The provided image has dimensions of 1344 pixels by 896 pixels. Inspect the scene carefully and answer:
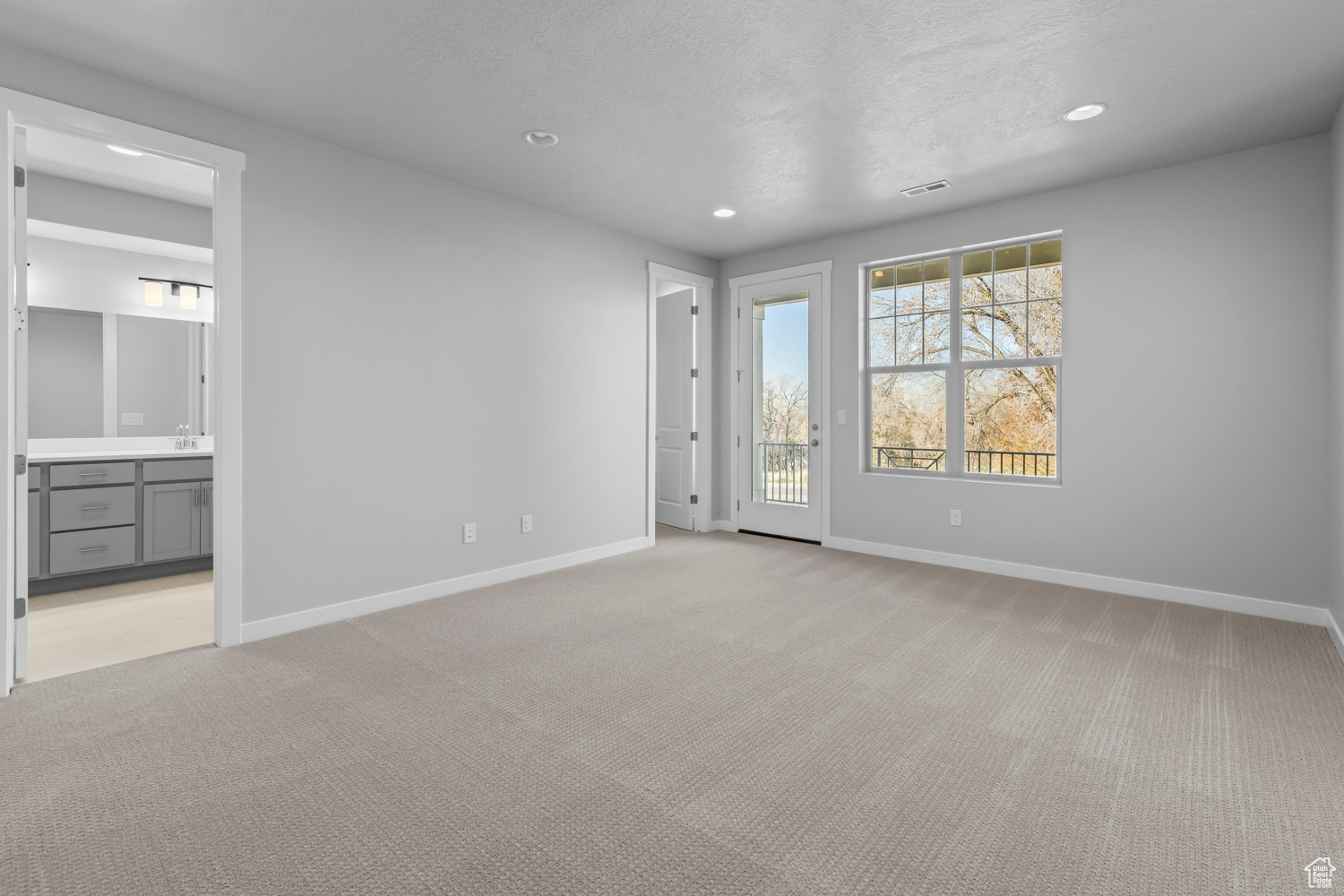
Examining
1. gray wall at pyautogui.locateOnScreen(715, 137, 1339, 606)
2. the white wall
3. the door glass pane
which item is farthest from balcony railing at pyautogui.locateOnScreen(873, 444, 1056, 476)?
the white wall

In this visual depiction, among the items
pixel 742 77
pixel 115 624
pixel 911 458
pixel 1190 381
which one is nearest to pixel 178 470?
pixel 115 624

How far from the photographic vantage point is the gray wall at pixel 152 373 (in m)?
4.66

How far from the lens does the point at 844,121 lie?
3.16 metres

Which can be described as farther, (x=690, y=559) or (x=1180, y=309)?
(x=690, y=559)

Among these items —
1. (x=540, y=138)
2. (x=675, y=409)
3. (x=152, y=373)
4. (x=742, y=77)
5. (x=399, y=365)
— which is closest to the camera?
(x=742, y=77)

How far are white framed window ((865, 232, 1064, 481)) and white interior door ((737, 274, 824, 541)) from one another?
51 cm

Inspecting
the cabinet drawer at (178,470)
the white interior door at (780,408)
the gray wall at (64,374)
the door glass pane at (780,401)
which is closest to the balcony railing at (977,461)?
the white interior door at (780,408)

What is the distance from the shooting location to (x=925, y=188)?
4117 millimetres

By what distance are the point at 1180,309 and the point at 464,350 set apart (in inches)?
167

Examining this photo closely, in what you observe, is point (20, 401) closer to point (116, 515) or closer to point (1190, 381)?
point (116, 515)

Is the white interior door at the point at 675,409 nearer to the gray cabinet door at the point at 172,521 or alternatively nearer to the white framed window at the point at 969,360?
the white framed window at the point at 969,360

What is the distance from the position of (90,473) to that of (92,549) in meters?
0.48

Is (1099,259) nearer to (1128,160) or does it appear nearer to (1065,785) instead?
(1128,160)

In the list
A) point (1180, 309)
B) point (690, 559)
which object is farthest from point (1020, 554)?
point (690, 559)
